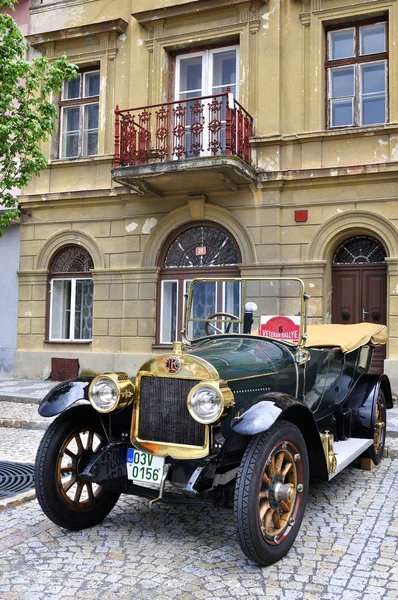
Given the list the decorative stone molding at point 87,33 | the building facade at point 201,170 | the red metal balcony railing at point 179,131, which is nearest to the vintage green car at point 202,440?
the building facade at point 201,170

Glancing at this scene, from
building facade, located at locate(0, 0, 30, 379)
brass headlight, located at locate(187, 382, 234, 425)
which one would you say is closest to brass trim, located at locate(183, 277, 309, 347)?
brass headlight, located at locate(187, 382, 234, 425)

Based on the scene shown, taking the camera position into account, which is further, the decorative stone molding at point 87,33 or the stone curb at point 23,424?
the decorative stone molding at point 87,33

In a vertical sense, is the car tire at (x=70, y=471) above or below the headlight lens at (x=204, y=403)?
below

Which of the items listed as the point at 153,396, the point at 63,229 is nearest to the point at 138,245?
the point at 63,229

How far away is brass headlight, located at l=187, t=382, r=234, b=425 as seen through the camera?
12.1 feet

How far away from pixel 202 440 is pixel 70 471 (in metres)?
1.04

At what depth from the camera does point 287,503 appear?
382cm

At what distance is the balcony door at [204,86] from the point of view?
452 inches

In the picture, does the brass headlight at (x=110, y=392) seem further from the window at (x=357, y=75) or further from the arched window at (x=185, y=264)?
the window at (x=357, y=75)

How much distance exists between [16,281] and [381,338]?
9687 millimetres

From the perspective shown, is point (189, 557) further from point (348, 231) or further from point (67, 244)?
point (67, 244)

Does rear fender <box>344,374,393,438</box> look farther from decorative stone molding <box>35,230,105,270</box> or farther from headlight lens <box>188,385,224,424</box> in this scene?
decorative stone molding <box>35,230,105,270</box>

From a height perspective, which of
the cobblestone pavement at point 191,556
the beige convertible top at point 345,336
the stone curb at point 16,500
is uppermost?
the beige convertible top at point 345,336

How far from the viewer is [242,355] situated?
4.45 meters
